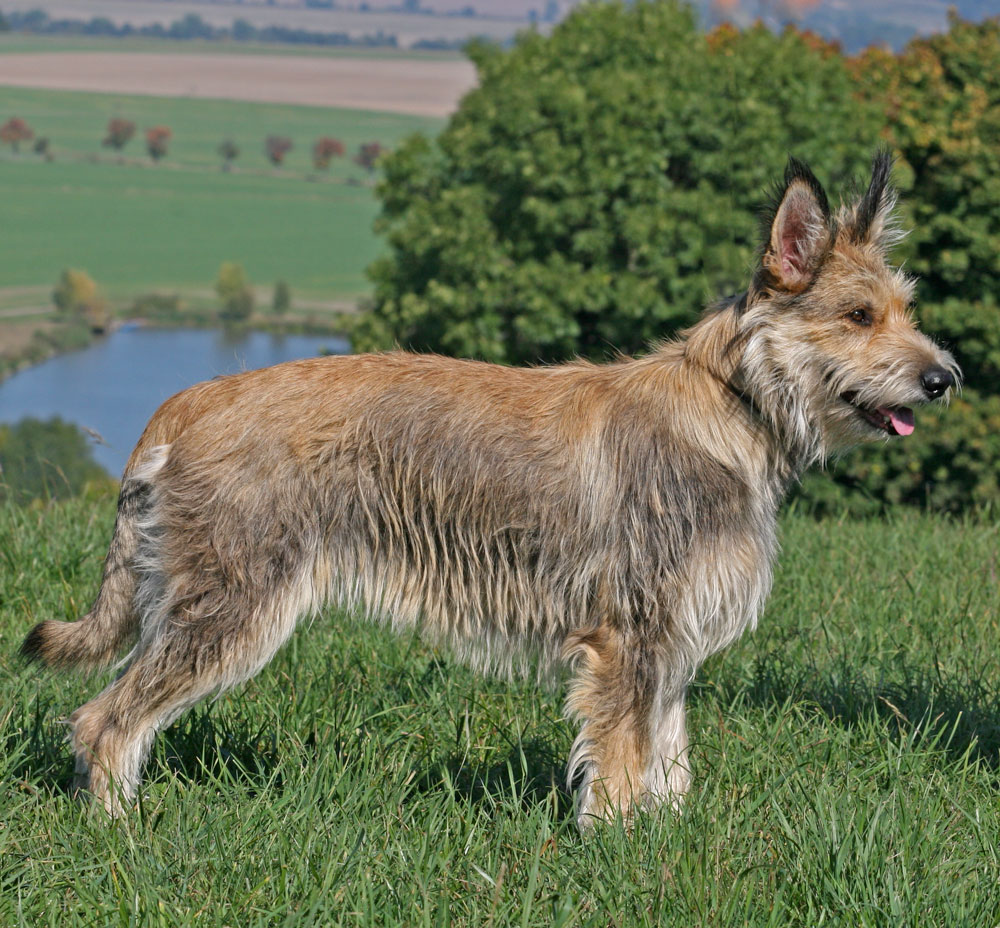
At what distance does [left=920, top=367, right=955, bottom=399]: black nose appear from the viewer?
12.3 feet

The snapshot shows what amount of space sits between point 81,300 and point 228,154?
17.4m

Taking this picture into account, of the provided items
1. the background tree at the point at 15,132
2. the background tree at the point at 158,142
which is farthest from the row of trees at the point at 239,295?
the background tree at the point at 15,132

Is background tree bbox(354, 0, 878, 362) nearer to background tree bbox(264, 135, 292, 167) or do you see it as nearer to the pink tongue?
the pink tongue

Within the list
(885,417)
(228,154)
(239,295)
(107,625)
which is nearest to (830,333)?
(885,417)

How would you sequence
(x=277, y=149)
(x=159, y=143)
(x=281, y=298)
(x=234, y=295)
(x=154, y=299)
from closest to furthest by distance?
1. (x=154, y=299)
2. (x=234, y=295)
3. (x=281, y=298)
4. (x=159, y=143)
5. (x=277, y=149)

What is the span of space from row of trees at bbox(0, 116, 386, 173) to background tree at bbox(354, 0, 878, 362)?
31535 mm

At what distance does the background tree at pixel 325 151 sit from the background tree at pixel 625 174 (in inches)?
1215

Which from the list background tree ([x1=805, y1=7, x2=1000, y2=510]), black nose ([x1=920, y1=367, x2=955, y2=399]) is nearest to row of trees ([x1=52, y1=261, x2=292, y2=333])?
background tree ([x1=805, y1=7, x2=1000, y2=510])

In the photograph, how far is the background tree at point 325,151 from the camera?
152 ft

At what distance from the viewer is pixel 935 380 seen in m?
3.75

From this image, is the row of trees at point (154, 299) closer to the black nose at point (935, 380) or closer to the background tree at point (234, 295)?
the background tree at point (234, 295)

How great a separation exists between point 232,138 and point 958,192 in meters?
45.2

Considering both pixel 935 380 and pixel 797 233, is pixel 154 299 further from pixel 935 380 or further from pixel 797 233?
pixel 935 380

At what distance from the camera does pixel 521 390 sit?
4.14 metres
